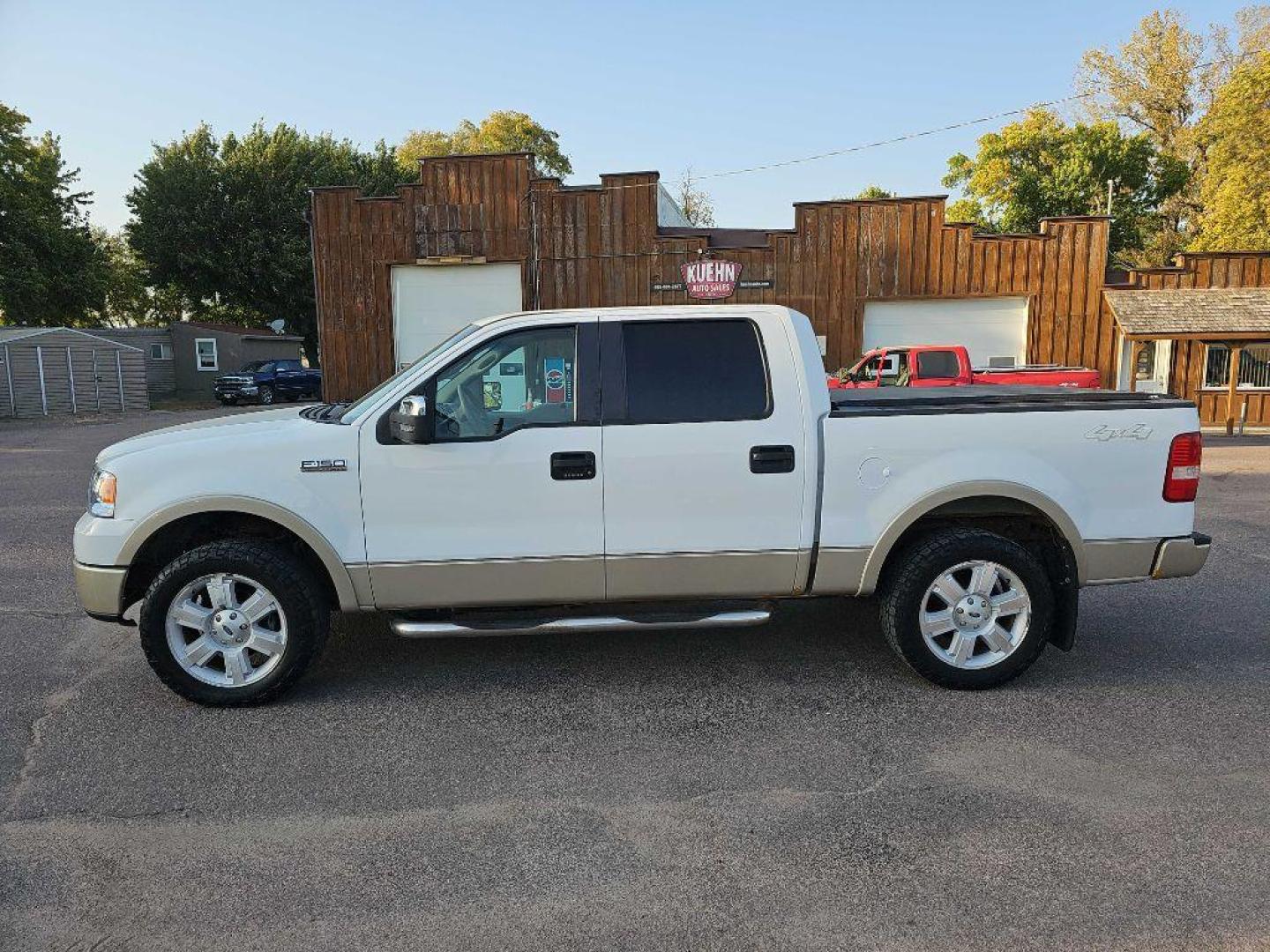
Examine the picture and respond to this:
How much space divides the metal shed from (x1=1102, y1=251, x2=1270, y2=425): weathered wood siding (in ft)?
100

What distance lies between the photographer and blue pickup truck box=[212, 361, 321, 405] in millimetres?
32719

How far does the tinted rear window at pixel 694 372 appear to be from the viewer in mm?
4402

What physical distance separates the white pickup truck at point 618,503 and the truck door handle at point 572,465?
1cm

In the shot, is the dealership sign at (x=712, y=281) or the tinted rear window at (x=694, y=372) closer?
the tinted rear window at (x=694, y=372)

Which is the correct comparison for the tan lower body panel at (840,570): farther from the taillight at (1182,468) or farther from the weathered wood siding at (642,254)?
the weathered wood siding at (642,254)

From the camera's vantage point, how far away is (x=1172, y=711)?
426 centimetres

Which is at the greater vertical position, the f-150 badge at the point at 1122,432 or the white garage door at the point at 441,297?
the white garage door at the point at 441,297

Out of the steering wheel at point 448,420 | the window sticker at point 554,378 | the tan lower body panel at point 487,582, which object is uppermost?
the window sticker at point 554,378

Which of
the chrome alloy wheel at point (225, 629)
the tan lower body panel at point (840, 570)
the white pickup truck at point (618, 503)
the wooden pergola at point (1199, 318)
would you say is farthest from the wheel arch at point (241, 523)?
the wooden pergola at point (1199, 318)

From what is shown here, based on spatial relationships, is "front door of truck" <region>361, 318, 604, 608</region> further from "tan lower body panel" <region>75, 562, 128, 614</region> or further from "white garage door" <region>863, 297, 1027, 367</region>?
"white garage door" <region>863, 297, 1027, 367</region>

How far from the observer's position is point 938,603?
450 centimetres

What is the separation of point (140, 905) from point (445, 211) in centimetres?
1887

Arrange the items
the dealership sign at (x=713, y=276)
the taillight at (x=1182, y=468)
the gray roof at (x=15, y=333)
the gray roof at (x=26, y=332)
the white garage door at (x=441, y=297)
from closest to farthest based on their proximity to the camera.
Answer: the taillight at (x=1182, y=468) → the dealership sign at (x=713, y=276) → the white garage door at (x=441, y=297) → the gray roof at (x=15, y=333) → the gray roof at (x=26, y=332)

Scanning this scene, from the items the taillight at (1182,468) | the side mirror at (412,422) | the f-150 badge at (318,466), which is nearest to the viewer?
the side mirror at (412,422)
